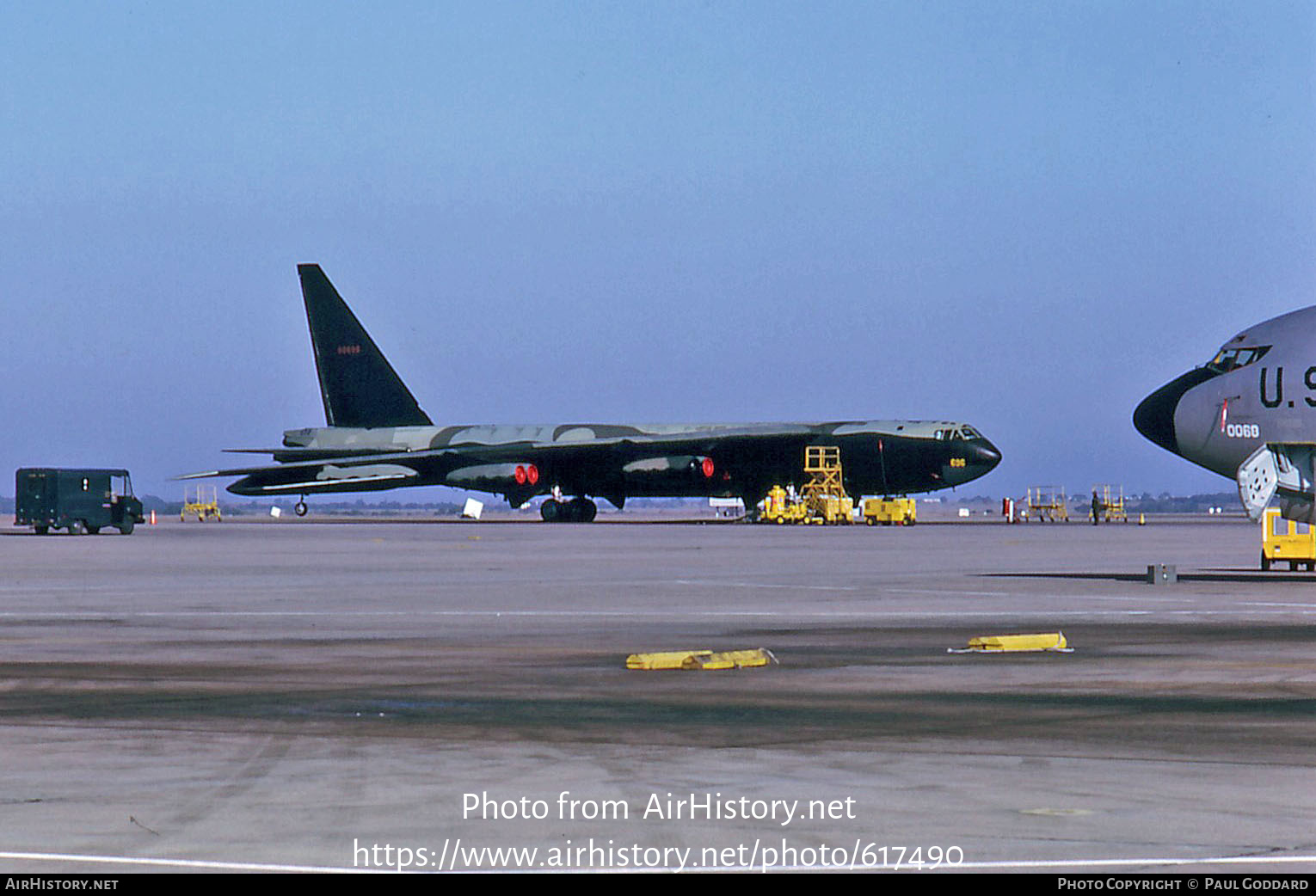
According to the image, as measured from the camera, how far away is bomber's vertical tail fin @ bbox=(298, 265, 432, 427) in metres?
90.4

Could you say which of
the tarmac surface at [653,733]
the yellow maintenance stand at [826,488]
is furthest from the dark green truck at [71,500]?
the tarmac surface at [653,733]

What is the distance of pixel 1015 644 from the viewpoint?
17266 mm

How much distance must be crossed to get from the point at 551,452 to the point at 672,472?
5.96 meters

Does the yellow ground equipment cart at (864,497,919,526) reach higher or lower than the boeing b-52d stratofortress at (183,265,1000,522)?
lower

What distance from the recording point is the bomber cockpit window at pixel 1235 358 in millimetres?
30281

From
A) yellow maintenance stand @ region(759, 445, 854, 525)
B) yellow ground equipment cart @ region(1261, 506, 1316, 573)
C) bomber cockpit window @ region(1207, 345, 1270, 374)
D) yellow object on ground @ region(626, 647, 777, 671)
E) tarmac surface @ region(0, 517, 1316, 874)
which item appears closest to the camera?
tarmac surface @ region(0, 517, 1316, 874)

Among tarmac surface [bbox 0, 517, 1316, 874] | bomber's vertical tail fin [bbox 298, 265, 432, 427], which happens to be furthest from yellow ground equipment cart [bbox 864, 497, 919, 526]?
tarmac surface [bbox 0, 517, 1316, 874]

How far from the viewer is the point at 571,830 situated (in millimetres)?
7883

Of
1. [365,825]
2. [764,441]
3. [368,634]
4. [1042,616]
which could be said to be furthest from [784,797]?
[764,441]

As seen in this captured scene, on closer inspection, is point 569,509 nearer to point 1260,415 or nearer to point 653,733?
point 1260,415

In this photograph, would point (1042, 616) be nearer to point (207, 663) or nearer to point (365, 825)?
point (207, 663)

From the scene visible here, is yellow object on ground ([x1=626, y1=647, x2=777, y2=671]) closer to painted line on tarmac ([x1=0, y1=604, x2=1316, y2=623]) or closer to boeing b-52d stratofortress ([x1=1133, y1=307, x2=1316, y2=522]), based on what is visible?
painted line on tarmac ([x1=0, y1=604, x2=1316, y2=623])

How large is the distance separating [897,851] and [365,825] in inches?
87.9

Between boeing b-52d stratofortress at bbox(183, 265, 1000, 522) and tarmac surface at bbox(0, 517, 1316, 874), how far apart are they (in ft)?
170
